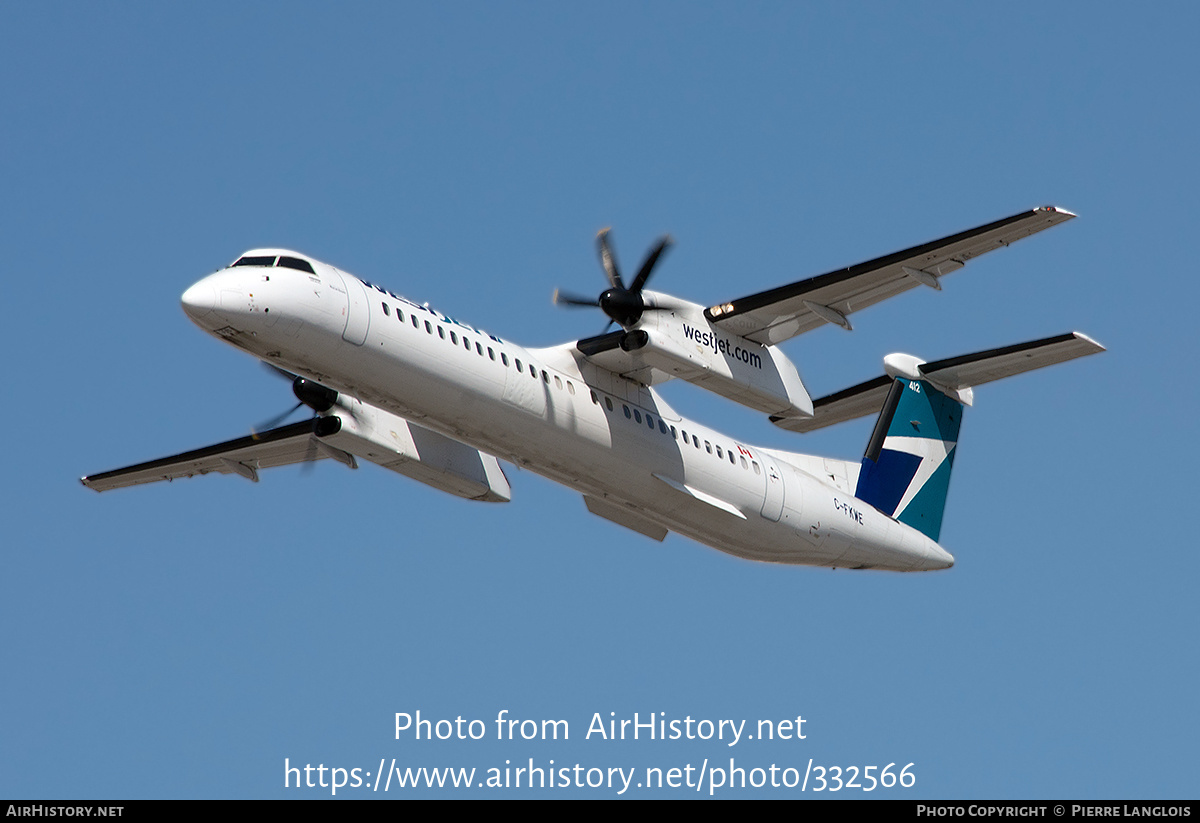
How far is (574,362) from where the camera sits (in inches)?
821

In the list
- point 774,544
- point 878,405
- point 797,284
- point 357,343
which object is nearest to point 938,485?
point 878,405

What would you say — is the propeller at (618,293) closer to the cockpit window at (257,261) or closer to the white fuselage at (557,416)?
the white fuselage at (557,416)

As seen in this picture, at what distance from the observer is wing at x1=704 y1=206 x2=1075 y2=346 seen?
63.2 feet

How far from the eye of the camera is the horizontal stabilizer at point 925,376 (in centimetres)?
2231

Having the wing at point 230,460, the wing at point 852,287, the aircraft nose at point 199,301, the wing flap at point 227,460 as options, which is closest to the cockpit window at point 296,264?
the aircraft nose at point 199,301

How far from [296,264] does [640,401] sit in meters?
5.24

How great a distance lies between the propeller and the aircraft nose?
495 centimetres

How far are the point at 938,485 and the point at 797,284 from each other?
565 cm

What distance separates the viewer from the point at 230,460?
80.4 feet

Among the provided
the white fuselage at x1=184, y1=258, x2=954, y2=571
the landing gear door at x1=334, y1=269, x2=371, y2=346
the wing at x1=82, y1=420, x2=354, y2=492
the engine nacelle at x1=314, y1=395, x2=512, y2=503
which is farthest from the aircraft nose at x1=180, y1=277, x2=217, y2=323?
the wing at x1=82, y1=420, x2=354, y2=492

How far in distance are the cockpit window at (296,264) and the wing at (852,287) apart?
5456 mm

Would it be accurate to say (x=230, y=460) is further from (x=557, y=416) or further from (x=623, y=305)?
(x=623, y=305)

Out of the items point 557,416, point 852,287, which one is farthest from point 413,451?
point 852,287

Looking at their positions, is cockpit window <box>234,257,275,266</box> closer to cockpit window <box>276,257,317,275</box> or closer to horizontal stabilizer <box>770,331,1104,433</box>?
cockpit window <box>276,257,317,275</box>
